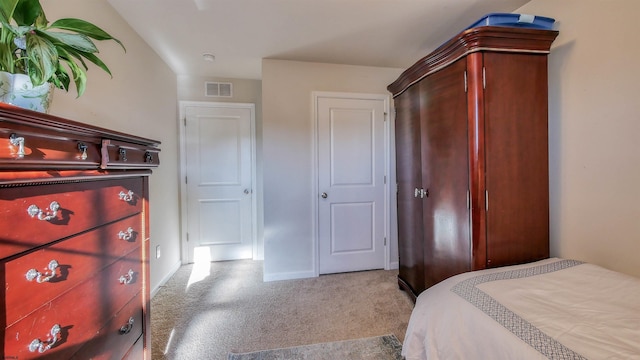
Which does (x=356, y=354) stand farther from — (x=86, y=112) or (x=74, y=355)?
(x=86, y=112)

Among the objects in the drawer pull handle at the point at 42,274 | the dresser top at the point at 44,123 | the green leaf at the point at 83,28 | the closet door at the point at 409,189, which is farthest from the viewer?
the closet door at the point at 409,189

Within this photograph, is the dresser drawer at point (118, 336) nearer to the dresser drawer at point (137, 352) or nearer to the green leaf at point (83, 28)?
the dresser drawer at point (137, 352)

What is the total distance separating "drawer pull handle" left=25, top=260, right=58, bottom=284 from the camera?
25.4 inches

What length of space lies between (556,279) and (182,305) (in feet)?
8.55

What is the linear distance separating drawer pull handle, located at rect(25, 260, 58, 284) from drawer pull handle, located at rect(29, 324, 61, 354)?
0.50ft

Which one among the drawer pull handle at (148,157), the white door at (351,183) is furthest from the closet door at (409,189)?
the drawer pull handle at (148,157)

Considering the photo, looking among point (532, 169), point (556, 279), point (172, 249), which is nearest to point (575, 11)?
point (532, 169)

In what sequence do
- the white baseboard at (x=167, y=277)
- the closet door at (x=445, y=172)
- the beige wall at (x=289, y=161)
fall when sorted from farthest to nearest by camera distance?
the beige wall at (x=289, y=161) → the white baseboard at (x=167, y=277) → the closet door at (x=445, y=172)

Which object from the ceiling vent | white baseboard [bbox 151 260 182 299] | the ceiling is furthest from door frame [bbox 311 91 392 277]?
white baseboard [bbox 151 260 182 299]

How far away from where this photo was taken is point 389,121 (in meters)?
2.93

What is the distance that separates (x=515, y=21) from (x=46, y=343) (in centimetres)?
244

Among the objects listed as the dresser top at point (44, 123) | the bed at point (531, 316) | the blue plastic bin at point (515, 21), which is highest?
the blue plastic bin at point (515, 21)

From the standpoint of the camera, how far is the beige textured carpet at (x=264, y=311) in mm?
1756

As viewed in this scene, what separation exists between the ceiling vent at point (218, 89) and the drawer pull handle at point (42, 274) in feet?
9.48
